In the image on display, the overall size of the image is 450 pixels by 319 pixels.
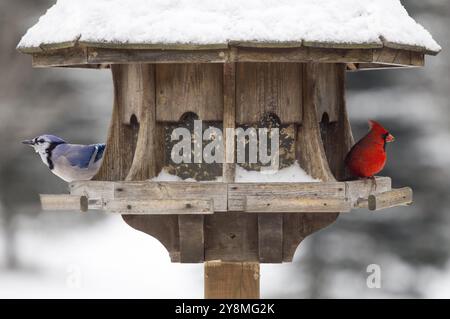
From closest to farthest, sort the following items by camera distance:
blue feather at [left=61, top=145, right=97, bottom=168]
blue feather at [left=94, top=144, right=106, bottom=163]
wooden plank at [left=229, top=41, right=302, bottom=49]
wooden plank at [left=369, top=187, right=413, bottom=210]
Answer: wooden plank at [left=229, top=41, right=302, bottom=49] < wooden plank at [left=369, top=187, right=413, bottom=210] < blue feather at [left=61, top=145, right=97, bottom=168] < blue feather at [left=94, top=144, right=106, bottom=163]

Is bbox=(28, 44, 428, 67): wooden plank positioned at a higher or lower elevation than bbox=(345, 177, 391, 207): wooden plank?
higher

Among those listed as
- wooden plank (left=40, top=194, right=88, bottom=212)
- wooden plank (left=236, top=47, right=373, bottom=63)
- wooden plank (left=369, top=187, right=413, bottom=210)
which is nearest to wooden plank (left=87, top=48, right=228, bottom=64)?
wooden plank (left=236, top=47, right=373, bottom=63)

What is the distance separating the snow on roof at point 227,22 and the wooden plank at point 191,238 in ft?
3.08

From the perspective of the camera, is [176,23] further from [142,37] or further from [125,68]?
[125,68]

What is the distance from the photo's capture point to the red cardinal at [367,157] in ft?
18.3

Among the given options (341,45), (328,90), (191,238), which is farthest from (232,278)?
(341,45)

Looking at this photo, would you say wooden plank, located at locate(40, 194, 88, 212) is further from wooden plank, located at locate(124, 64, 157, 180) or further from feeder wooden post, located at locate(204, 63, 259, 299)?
feeder wooden post, located at locate(204, 63, 259, 299)

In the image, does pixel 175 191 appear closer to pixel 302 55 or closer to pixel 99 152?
pixel 99 152

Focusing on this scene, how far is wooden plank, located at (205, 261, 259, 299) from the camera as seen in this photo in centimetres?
564

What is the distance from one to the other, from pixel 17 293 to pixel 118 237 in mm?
1969

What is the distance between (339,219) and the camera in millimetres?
11727

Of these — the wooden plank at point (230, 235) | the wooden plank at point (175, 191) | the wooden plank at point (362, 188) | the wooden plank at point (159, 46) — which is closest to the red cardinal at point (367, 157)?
the wooden plank at point (362, 188)

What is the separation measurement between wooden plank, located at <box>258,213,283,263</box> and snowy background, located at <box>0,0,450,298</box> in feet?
20.8
